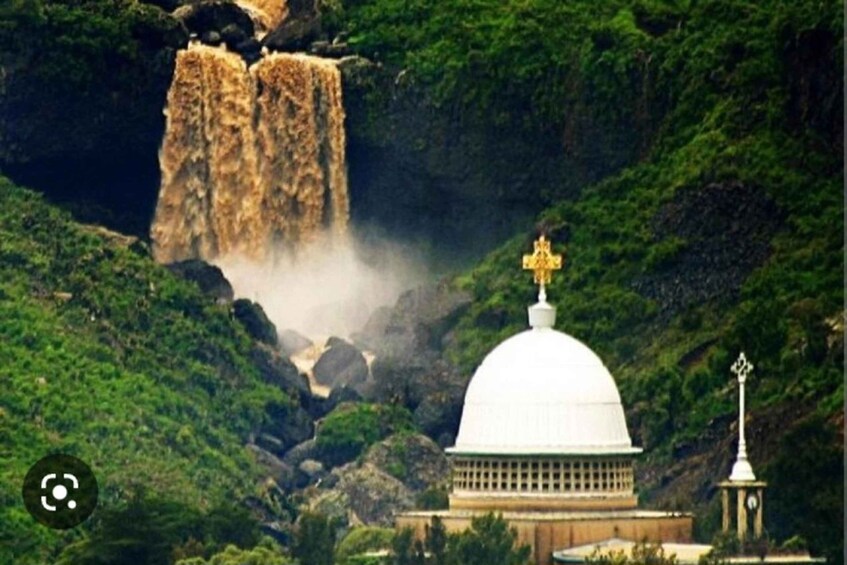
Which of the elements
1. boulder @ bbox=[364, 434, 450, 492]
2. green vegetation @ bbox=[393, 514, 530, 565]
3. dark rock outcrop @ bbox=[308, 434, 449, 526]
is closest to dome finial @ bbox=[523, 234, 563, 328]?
green vegetation @ bbox=[393, 514, 530, 565]

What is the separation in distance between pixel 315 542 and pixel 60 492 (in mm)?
6284

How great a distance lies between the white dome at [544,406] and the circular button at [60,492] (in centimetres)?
846

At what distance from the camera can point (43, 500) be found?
176m

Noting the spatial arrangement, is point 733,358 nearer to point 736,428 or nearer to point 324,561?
point 736,428

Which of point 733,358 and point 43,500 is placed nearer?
point 43,500

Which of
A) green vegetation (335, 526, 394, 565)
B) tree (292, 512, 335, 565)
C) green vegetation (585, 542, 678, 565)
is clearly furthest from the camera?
green vegetation (335, 526, 394, 565)

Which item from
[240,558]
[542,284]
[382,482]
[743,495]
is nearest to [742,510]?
[743,495]

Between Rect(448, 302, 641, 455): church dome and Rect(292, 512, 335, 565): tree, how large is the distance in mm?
4507

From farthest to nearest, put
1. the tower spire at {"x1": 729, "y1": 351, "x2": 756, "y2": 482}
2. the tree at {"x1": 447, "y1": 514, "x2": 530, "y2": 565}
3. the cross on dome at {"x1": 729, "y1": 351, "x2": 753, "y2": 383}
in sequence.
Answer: the cross on dome at {"x1": 729, "y1": 351, "x2": 753, "y2": 383}, the tower spire at {"x1": 729, "y1": 351, "x2": 756, "y2": 482}, the tree at {"x1": 447, "y1": 514, "x2": 530, "y2": 565}

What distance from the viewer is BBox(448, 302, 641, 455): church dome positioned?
17562 centimetres

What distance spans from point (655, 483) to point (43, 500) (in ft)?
64.8

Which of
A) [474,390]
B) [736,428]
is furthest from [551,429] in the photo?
[736,428]

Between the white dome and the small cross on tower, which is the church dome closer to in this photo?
the white dome

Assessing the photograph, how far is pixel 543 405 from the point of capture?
176m
